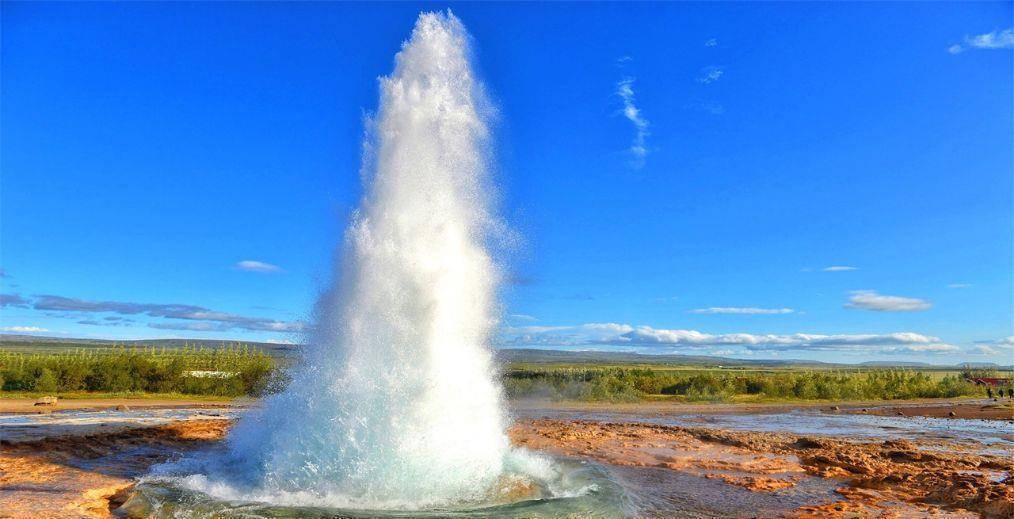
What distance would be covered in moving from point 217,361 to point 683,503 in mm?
Result: 44078

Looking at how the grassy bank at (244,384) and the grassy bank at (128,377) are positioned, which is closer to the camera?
the grassy bank at (128,377)

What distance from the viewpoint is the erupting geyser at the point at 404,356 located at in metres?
9.54

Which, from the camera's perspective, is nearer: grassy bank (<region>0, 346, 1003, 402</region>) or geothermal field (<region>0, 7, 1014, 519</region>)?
geothermal field (<region>0, 7, 1014, 519</region>)

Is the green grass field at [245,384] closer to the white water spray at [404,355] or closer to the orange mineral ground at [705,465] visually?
the orange mineral ground at [705,465]

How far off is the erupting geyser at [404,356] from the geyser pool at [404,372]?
23 millimetres

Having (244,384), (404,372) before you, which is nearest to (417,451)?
(404,372)

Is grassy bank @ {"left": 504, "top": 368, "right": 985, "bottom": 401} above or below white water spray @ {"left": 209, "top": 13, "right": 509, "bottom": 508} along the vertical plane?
below

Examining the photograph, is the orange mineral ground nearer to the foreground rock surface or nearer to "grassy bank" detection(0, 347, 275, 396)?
the foreground rock surface

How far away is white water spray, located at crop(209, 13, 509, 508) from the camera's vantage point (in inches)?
376

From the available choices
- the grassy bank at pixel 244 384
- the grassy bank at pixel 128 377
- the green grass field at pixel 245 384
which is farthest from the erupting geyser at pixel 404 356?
the grassy bank at pixel 128 377

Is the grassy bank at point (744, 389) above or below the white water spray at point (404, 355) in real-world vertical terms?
below

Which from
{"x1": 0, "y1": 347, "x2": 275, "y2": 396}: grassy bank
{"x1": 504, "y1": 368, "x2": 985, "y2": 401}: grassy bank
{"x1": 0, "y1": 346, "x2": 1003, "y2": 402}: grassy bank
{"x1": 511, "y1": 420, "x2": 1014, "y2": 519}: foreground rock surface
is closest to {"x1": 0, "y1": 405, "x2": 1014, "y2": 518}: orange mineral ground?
{"x1": 511, "y1": 420, "x2": 1014, "y2": 519}: foreground rock surface

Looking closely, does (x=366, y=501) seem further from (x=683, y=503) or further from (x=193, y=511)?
(x=683, y=503)

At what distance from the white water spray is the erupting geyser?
2 centimetres
